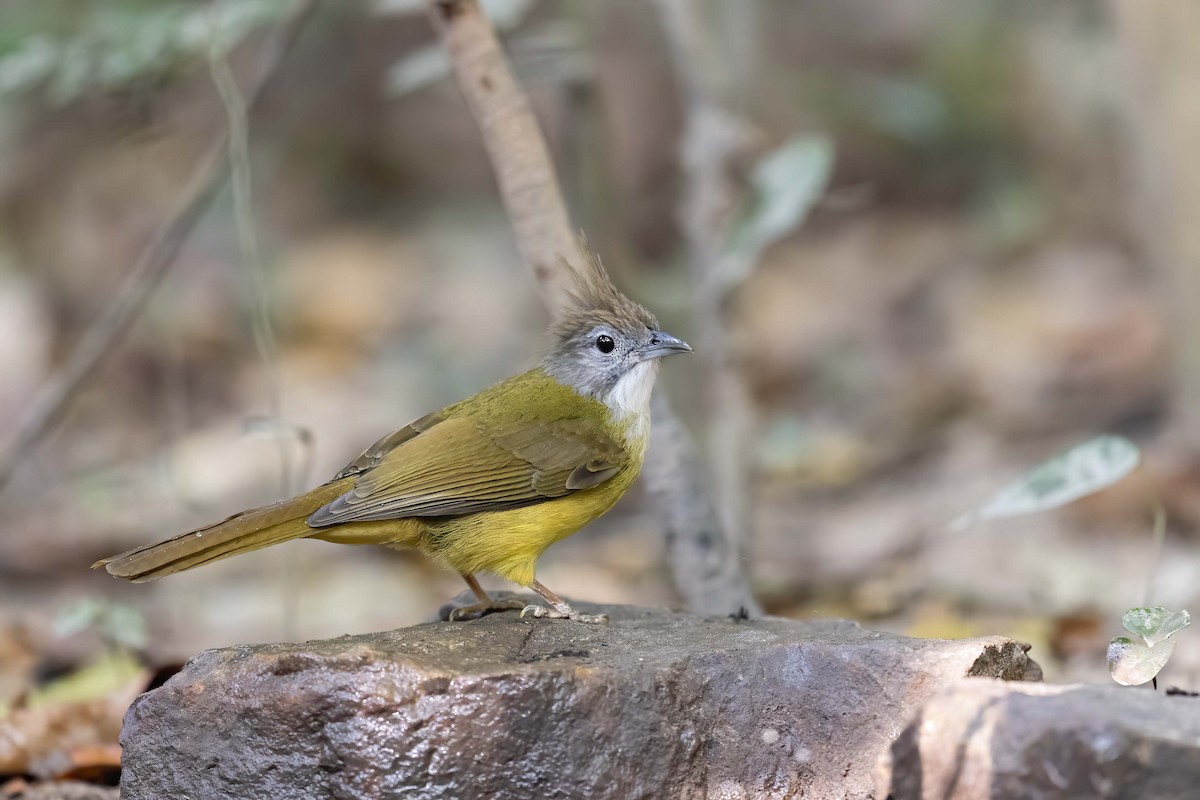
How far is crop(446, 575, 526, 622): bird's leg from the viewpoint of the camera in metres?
3.98

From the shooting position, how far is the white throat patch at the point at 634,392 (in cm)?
452

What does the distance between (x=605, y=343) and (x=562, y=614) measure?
114cm

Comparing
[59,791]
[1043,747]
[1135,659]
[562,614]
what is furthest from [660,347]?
[1043,747]

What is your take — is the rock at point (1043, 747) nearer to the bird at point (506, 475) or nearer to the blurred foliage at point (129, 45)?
the bird at point (506, 475)

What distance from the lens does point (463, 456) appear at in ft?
13.4

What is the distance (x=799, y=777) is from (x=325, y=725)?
Result: 1075 mm

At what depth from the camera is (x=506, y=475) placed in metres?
4.06

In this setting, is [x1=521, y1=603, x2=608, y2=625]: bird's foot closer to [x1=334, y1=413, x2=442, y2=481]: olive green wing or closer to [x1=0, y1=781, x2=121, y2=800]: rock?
[x1=334, y1=413, x2=442, y2=481]: olive green wing

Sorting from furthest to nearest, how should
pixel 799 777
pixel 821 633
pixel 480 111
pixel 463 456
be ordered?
pixel 480 111 → pixel 463 456 → pixel 821 633 → pixel 799 777

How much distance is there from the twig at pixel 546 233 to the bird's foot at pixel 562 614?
763 millimetres

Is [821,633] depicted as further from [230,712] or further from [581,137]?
[581,137]

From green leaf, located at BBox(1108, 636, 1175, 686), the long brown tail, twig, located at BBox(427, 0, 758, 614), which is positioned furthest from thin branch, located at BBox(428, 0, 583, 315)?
green leaf, located at BBox(1108, 636, 1175, 686)

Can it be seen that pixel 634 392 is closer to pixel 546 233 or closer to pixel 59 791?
pixel 546 233

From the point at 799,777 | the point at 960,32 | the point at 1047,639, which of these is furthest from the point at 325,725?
the point at 960,32
